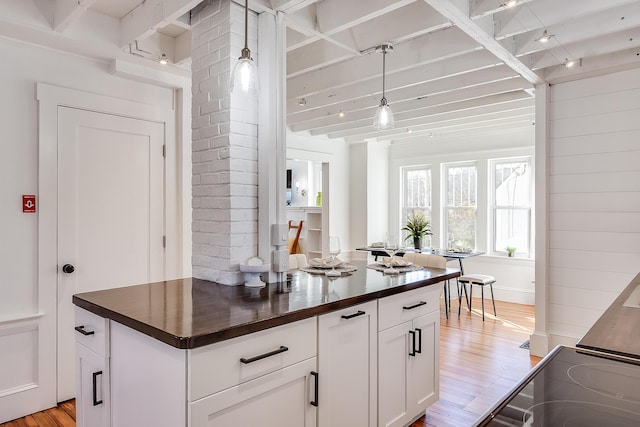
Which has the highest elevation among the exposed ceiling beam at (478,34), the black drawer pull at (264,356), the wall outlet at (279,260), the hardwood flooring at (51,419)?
the exposed ceiling beam at (478,34)

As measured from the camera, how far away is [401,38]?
277 cm

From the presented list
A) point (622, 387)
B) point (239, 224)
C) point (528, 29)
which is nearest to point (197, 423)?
point (239, 224)

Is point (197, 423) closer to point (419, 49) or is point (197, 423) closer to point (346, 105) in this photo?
point (419, 49)

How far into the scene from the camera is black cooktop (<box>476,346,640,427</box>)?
951mm

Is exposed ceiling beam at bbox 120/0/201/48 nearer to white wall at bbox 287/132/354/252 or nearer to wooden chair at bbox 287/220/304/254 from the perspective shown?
white wall at bbox 287/132/354/252

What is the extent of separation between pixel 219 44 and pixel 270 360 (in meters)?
1.74

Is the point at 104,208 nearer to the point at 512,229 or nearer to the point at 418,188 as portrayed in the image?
the point at 418,188

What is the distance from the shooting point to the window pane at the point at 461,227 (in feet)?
21.6

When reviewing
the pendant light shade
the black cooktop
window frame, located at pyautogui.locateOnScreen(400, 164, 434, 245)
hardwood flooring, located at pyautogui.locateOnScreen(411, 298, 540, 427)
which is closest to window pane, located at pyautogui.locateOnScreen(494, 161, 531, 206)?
window frame, located at pyautogui.locateOnScreen(400, 164, 434, 245)

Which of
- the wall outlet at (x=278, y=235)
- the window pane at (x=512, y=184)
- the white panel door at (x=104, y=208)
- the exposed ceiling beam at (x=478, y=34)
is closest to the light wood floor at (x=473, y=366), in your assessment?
the white panel door at (x=104, y=208)

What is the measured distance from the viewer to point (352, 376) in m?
2.04

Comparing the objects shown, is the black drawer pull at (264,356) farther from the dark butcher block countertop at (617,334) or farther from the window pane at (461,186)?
the window pane at (461,186)

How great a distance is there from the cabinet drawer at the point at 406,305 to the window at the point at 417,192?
4.53 m

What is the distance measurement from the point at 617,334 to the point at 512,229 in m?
5.17
